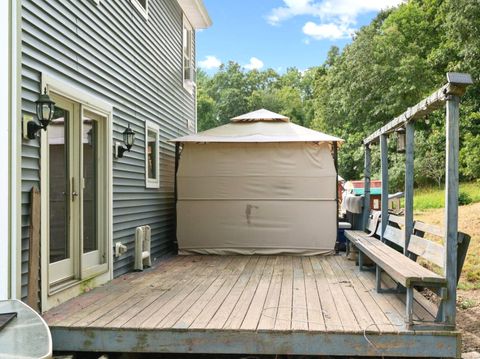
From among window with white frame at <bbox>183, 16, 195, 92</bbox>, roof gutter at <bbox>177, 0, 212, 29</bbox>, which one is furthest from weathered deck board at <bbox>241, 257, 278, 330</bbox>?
roof gutter at <bbox>177, 0, 212, 29</bbox>

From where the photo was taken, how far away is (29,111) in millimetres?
4238

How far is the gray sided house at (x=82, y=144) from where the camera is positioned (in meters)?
3.99

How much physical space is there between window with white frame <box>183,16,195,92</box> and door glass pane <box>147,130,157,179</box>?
282cm

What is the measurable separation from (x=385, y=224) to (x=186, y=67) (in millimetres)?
6226

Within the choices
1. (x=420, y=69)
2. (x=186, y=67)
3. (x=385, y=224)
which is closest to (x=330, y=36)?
(x=420, y=69)

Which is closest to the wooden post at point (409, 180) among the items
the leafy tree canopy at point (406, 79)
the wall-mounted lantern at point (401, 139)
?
the wall-mounted lantern at point (401, 139)

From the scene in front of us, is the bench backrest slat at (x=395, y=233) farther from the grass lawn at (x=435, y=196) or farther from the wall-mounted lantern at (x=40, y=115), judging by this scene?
the grass lawn at (x=435, y=196)

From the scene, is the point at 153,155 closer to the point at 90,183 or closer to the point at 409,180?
the point at 90,183

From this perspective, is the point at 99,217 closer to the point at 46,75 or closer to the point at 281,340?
the point at 46,75

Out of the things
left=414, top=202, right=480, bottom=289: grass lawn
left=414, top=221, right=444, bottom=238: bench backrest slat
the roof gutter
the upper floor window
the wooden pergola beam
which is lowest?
left=414, top=202, right=480, bottom=289: grass lawn

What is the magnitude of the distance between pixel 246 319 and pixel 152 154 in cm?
472

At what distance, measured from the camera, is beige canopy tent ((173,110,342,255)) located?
8.24 meters

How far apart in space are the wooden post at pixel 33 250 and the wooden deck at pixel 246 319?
0.83 ft

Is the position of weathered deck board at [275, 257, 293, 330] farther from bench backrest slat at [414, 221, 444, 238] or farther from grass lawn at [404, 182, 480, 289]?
grass lawn at [404, 182, 480, 289]
